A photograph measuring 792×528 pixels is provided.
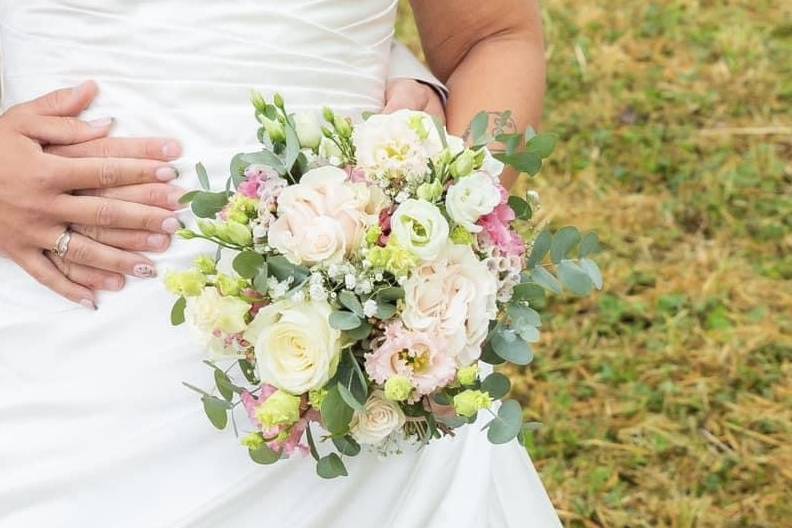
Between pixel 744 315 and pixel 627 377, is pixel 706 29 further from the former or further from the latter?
pixel 627 377

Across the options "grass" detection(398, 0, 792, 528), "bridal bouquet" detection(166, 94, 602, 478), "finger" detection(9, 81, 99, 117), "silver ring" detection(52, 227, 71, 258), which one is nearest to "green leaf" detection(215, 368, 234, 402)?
"bridal bouquet" detection(166, 94, 602, 478)

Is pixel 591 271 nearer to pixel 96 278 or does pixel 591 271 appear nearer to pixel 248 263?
pixel 248 263

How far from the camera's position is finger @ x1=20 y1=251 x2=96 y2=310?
1389 millimetres

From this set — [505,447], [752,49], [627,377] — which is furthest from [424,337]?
[752,49]

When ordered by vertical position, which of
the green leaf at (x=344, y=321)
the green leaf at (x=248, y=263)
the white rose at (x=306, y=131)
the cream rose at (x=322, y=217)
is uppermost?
the white rose at (x=306, y=131)

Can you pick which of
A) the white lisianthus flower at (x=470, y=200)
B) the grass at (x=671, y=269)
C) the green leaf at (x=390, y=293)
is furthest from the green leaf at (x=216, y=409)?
the grass at (x=671, y=269)

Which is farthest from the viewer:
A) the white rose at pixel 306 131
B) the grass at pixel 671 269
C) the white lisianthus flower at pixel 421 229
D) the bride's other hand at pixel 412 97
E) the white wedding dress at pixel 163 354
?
the grass at pixel 671 269

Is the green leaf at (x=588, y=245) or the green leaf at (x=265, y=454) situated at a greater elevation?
the green leaf at (x=588, y=245)

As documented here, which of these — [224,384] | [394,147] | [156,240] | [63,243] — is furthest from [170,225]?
[394,147]

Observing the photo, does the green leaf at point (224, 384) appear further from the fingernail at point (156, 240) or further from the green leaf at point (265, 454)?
the fingernail at point (156, 240)

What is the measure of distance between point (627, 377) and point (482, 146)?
71.5 inches

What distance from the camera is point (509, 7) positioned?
1.65 meters

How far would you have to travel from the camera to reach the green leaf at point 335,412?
108 centimetres

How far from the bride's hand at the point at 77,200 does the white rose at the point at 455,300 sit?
1.40ft
